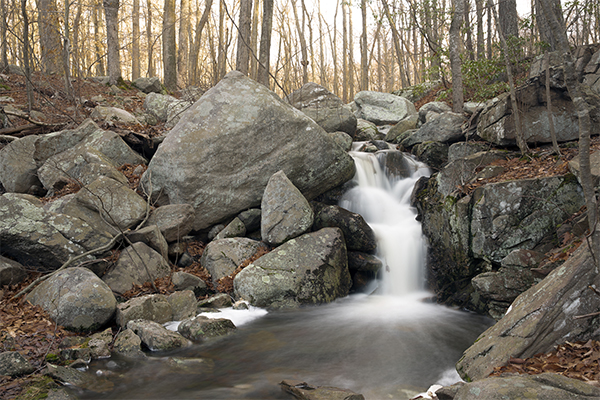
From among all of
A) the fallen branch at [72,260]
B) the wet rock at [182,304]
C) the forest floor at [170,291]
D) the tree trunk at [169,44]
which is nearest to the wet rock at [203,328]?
the wet rock at [182,304]

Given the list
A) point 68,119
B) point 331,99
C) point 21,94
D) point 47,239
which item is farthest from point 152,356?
point 21,94

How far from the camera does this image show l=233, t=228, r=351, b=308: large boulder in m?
6.52

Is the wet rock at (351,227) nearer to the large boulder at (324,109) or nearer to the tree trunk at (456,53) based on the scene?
the large boulder at (324,109)

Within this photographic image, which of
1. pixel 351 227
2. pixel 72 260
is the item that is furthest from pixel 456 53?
pixel 72 260

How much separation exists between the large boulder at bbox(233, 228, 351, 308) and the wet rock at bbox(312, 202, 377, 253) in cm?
36

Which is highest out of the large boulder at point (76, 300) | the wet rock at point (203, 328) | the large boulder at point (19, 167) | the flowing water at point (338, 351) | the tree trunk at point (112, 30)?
the tree trunk at point (112, 30)

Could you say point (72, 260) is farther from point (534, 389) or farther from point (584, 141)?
point (584, 141)

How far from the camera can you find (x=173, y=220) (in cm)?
736

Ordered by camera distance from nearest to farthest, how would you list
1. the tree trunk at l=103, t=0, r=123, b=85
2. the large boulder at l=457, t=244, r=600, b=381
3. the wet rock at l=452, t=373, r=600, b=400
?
the wet rock at l=452, t=373, r=600, b=400 < the large boulder at l=457, t=244, r=600, b=381 < the tree trunk at l=103, t=0, r=123, b=85

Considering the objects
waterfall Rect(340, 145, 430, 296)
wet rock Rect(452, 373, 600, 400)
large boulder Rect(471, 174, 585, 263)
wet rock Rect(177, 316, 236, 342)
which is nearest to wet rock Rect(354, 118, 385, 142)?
waterfall Rect(340, 145, 430, 296)

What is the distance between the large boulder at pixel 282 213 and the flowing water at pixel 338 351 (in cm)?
150

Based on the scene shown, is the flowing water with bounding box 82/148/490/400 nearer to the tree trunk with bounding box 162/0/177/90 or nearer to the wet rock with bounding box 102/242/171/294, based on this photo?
the wet rock with bounding box 102/242/171/294

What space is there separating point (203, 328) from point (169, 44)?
13.9 meters

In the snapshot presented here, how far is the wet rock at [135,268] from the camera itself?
20.5 feet
